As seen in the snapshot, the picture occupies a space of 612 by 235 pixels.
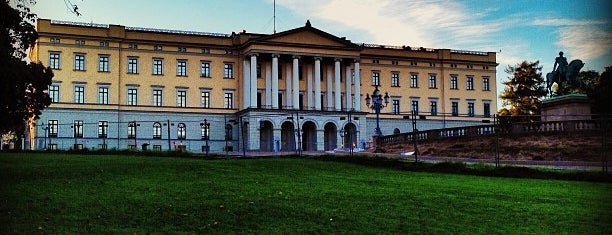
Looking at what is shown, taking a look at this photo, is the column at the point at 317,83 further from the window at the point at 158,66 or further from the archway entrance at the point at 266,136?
the window at the point at 158,66

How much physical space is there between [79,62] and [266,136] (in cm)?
1365

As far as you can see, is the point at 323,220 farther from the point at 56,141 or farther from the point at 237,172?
the point at 56,141

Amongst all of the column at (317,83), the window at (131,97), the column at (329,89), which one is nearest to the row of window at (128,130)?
the window at (131,97)

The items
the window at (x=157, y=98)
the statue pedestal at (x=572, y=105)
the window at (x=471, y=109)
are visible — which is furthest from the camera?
the window at (x=471, y=109)

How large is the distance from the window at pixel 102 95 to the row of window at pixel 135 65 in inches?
51.2

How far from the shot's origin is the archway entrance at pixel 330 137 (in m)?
48.6

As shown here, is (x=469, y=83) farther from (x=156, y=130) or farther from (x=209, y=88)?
(x=156, y=130)

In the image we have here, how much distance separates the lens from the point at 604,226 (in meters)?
7.70

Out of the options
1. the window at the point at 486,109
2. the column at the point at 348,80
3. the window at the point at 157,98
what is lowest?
the window at the point at 486,109

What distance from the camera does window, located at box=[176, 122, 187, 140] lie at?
47625 millimetres

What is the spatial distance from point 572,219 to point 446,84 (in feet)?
156

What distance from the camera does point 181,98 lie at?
160 feet

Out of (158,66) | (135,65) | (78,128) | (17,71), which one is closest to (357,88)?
(158,66)

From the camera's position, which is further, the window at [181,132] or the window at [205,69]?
the window at [205,69]
